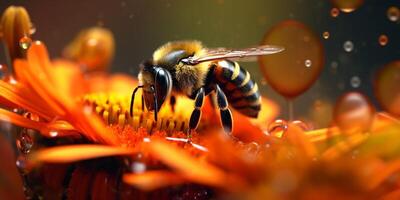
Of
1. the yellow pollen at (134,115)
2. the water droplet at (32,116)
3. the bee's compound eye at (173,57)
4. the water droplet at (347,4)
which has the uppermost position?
the water droplet at (347,4)

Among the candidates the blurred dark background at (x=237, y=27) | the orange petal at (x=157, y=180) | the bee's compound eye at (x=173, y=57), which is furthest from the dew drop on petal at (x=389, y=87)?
the orange petal at (x=157, y=180)

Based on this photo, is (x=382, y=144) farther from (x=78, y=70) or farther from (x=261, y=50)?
(x=78, y=70)

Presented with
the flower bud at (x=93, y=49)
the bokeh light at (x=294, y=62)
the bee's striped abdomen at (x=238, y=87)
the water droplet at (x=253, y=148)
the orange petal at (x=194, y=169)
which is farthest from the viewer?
the flower bud at (x=93, y=49)

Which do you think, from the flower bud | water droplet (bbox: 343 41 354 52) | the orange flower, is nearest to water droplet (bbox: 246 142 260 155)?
the orange flower

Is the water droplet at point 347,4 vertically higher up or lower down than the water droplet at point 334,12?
higher up

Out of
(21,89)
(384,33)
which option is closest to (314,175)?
(21,89)

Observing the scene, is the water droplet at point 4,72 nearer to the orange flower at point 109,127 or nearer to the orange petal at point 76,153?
the orange flower at point 109,127

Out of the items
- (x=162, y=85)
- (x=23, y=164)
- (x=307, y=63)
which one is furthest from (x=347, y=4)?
(x=23, y=164)
